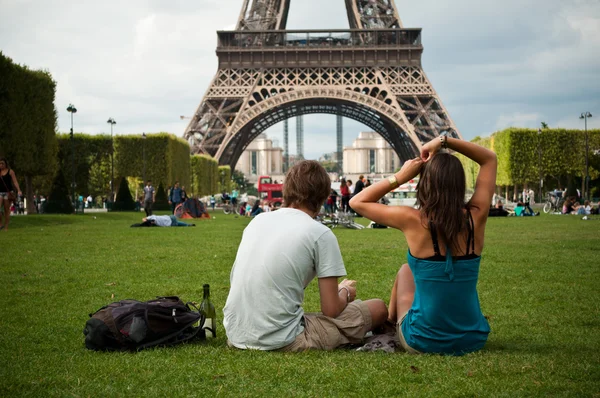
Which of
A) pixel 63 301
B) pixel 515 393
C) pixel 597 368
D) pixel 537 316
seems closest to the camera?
pixel 515 393

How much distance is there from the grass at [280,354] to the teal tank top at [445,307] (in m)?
0.11

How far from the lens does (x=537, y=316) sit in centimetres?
510

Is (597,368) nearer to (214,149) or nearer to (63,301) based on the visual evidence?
(63,301)

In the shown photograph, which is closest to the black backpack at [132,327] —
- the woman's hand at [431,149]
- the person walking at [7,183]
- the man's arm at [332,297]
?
the man's arm at [332,297]

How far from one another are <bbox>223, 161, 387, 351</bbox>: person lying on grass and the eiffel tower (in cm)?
3925

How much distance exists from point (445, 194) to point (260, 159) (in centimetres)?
11710

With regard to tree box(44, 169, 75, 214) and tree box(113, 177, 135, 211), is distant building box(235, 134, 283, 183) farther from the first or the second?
tree box(44, 169, 75, 214)

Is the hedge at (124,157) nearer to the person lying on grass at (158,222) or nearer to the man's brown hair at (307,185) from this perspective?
the person lying on grass at (158,222)

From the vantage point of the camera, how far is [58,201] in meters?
26.8

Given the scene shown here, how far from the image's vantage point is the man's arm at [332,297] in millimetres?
3646

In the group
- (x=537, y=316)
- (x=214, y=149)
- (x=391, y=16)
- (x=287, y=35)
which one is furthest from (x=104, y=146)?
(x=537, y=316)

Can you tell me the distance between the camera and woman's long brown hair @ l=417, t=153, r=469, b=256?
3.40m

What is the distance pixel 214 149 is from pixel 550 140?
22.4 m

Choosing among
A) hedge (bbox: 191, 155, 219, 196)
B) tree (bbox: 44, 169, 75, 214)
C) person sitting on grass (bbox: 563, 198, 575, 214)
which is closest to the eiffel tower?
hedge (bbox: 191, 155, 219, 196)
